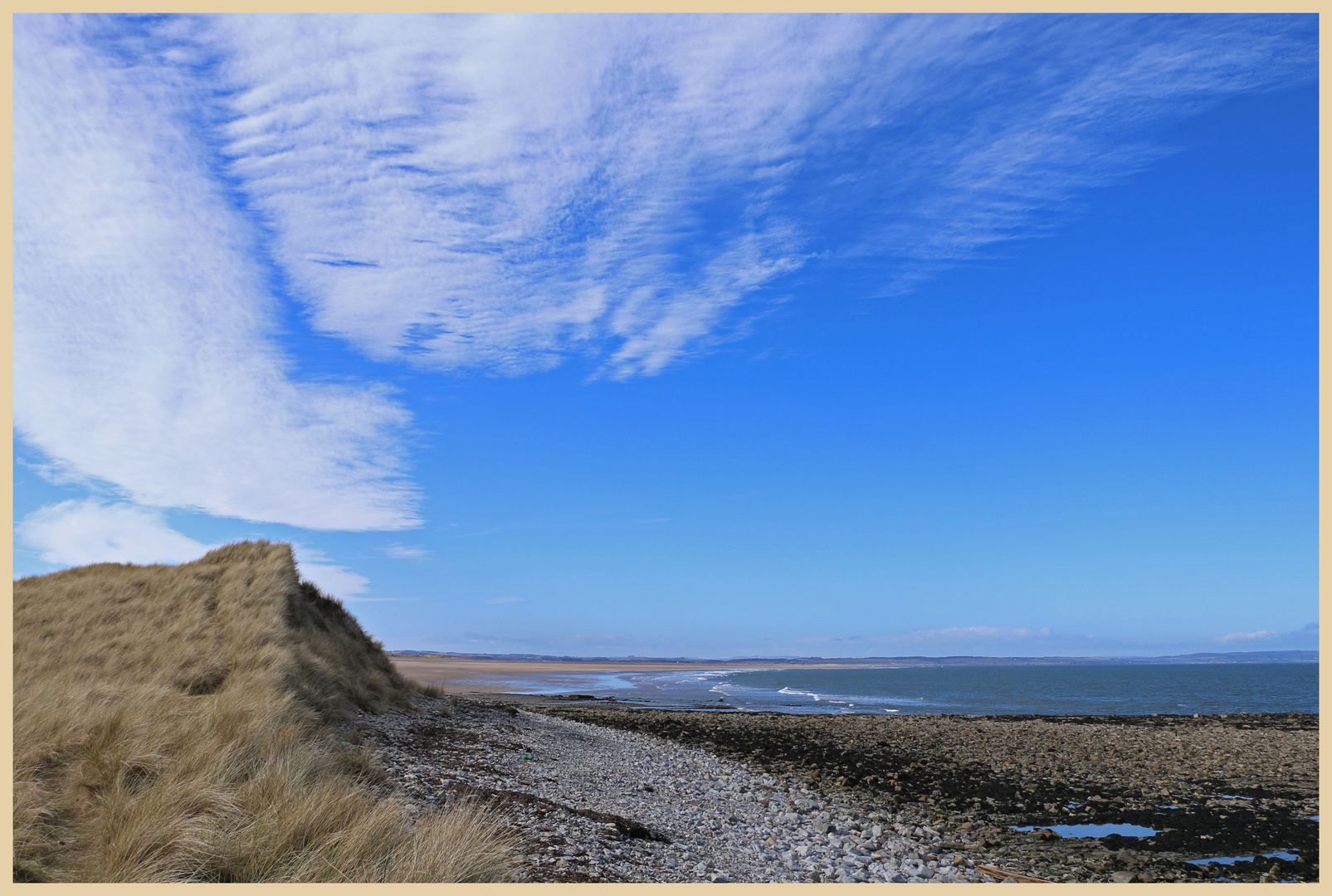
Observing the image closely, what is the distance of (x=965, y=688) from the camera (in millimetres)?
71188

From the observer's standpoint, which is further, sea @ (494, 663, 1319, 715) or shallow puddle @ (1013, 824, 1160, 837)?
sea @ (494, 663, 1319, 715)

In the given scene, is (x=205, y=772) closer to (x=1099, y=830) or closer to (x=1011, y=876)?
(x=1011, y=876)

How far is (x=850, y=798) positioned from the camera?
48.1 feet

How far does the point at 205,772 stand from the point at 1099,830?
14.3 metres

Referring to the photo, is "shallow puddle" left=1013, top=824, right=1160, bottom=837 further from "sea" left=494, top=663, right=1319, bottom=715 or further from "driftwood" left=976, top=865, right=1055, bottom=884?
"sea" left=494, top=663, right=1319, bottom=715

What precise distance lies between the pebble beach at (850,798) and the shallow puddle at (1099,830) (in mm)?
195

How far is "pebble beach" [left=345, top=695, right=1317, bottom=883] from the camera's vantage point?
9359mm

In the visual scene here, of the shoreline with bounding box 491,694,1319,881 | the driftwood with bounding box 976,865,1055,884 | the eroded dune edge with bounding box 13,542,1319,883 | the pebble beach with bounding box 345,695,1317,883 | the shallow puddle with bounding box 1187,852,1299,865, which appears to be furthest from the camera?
the shoreline with bounding box 491,694,1319,881

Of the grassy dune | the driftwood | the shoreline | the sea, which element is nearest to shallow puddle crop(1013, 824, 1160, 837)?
the shoreline

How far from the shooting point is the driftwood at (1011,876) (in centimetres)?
955

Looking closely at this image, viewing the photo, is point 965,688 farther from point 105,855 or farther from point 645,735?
point 105,855

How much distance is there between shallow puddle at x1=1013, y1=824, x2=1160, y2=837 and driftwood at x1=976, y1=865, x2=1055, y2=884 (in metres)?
2.93

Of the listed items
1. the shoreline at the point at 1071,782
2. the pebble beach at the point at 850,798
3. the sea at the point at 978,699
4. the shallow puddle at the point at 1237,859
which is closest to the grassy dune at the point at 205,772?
the pebble beach at the point at 850,798

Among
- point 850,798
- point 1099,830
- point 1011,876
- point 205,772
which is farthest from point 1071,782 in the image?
point 205,772
